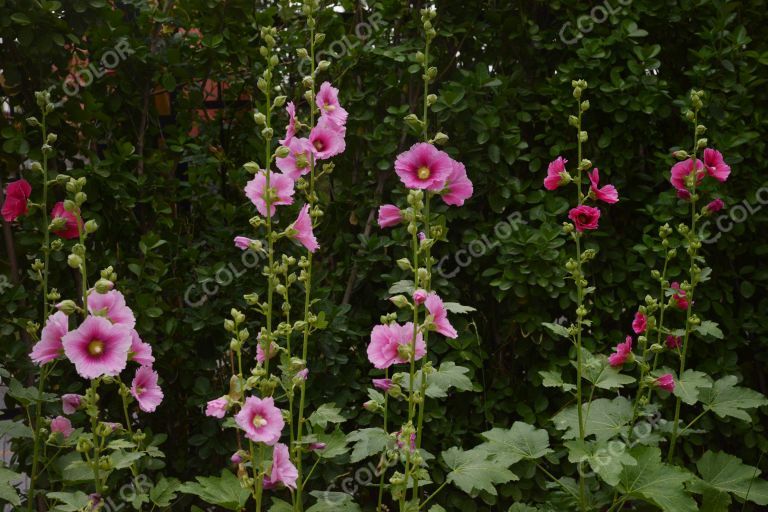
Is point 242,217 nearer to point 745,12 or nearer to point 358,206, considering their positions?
point 358,206

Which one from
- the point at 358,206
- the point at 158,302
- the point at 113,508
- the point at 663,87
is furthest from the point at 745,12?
the point at 113,508

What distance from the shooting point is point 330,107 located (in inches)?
74.9

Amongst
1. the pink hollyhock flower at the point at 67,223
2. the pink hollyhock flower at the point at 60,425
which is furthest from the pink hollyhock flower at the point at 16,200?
the pink hollyhock flower at the point at 60,425

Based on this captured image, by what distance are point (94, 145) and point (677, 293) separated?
2076 mm

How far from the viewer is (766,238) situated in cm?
306

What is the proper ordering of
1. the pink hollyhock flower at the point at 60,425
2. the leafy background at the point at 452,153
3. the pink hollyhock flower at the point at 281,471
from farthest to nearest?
the leafy background at the point at 452,153
the pink hollyhock flower at the point at 60,425
the pink hollyhock flower at the point at 281,471

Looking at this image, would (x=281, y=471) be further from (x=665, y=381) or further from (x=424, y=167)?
(x=665, y=381)

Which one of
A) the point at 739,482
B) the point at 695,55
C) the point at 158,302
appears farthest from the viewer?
the point at 695,55

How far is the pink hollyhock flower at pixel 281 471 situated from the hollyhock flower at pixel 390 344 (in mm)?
274

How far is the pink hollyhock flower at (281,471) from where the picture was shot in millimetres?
1665

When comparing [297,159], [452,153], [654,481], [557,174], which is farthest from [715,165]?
[297,159]

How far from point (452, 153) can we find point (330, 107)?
1017 millimetres

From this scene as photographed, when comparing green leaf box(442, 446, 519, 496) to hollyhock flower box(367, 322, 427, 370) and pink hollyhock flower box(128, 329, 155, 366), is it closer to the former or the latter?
hollyhock flower box(367, 322, 427, 370)

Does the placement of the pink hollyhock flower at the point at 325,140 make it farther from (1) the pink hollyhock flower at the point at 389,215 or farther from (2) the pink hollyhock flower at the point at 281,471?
(2) the pink hollyhock flower at the point at 281,471
